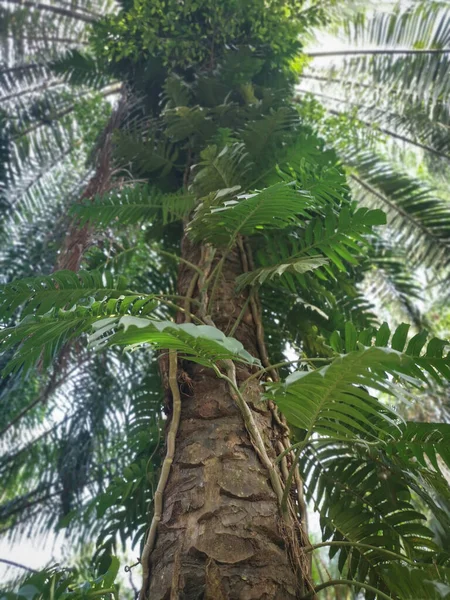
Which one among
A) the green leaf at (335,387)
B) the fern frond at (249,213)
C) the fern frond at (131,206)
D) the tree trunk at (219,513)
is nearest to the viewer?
the green leaf at (335,387)

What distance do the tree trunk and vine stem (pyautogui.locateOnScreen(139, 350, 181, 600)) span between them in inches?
0.4

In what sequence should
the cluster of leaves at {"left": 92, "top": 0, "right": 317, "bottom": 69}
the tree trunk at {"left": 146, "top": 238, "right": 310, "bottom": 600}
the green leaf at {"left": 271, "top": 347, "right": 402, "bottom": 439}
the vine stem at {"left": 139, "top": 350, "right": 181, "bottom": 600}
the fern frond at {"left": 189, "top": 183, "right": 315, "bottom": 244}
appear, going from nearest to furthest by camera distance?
the green leaf at {"left": 271, "top": 347, "right": 402, "bottom": 439} → the tree trunk at {"left": 146, "top": 238, "right": 310, "bottom": 600} → the vine stem at {"left": 139, "top": 350, "right": 181, "bottom": 600} → the fern frond at {"left": 189, "top": 183, "right": 315, "bottom": 244} → the cluster of leaves at {"left": 92, "top": 0, "right": 317, "bottom": 69}

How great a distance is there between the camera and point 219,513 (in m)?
1.10

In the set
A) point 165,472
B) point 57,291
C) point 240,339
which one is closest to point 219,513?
point 165,472

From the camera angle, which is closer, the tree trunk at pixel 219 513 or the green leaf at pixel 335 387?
the green leaf at pixel 335 387

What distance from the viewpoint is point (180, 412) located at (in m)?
1.40

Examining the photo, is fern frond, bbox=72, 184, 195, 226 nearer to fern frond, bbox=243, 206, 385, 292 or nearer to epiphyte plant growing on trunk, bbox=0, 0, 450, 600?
epiphyte plant growing on trunk, bbox=0, 0, 450, 600

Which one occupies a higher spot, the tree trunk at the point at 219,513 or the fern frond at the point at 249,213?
the fern frond at the point at 249,213

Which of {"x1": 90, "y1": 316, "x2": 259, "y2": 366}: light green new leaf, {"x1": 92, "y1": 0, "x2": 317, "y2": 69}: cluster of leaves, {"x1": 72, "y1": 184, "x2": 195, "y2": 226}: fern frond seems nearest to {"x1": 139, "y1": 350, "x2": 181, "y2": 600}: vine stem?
{"x1": 90, "y1": 316, "x2": 259, "y2": 366}: light green new leaf

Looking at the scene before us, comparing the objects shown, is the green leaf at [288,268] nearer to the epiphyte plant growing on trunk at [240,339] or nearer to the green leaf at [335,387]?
the epiphyte plant growing on trunk at [240,339]

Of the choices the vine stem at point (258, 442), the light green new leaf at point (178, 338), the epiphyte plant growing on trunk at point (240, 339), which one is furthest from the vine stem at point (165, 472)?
the light green new leaf at point (178, 338)

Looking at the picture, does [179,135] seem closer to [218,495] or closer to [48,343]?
[48,343]

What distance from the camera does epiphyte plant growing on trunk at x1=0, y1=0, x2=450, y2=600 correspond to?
1.04m

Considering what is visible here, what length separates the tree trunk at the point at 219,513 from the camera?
3.26 ft
